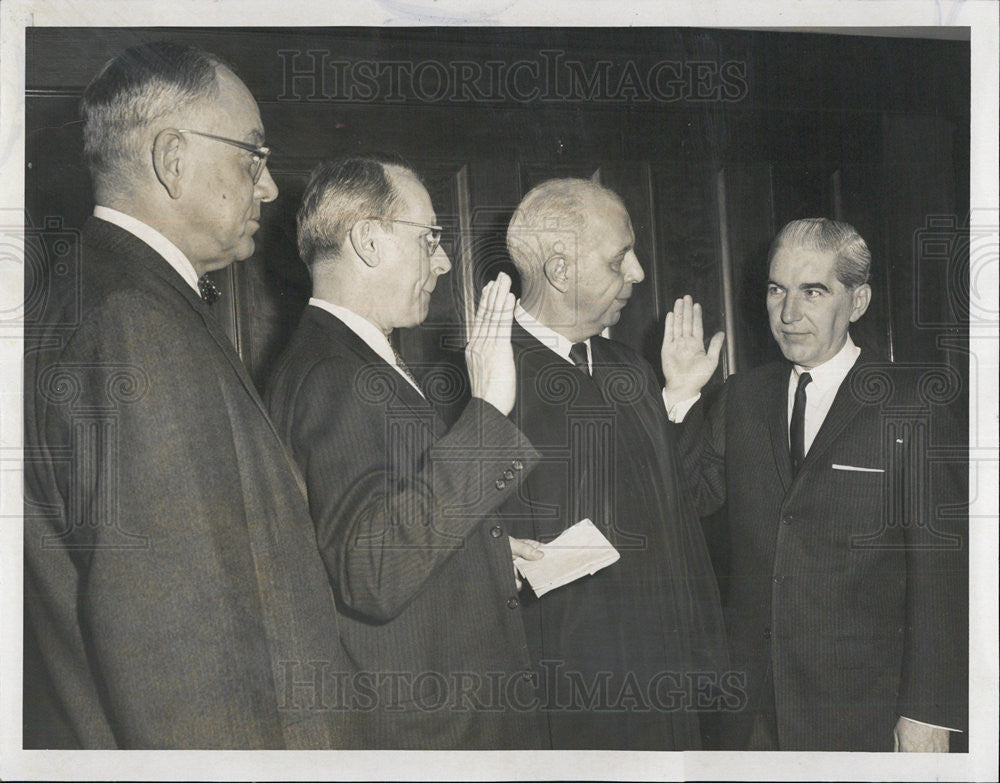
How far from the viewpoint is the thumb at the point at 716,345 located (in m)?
3.10

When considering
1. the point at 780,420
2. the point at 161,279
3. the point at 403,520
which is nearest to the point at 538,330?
the point at 403,520

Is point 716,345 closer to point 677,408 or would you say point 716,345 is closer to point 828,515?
point 677,408

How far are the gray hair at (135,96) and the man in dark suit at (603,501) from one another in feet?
3.72

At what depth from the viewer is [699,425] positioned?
3090mm

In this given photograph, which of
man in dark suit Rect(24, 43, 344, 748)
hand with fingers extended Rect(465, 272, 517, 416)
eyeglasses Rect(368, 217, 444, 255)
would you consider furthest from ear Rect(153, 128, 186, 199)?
hand with fingers extended Rect(465, 272, 517, 416)

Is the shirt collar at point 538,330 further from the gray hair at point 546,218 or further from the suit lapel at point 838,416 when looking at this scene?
the suit lapel at point 838,416

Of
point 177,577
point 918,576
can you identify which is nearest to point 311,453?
point 177,577

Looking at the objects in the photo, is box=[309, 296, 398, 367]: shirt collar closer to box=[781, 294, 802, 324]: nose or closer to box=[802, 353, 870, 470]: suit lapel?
box=[781, 294, 802, 324]: nose

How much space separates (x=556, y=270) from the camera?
3047 millimetres

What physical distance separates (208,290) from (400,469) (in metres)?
0.84

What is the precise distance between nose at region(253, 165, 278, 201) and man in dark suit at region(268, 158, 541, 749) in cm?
11

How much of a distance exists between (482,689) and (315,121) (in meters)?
1.95

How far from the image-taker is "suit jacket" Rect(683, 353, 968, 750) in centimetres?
305
